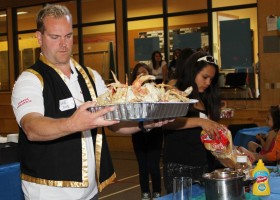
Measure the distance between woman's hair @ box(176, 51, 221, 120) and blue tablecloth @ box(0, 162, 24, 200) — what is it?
144 centimetres

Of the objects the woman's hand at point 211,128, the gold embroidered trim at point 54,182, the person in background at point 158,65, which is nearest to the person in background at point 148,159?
the woman's hand at point 211,128

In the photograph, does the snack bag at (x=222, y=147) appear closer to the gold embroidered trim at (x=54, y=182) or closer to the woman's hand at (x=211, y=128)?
the woman's hand at (x=211, y=128)

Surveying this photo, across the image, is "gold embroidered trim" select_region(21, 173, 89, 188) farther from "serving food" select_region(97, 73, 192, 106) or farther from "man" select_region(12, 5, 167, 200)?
"serving food" select_region(97, 73, 192, 106)

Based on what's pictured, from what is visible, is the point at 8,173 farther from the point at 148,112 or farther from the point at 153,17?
the point at 153,17

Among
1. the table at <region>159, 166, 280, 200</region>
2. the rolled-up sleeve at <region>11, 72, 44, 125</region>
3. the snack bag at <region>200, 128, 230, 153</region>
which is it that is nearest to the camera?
the rolled-up sleeve at <region>11, 72, 44, 125</region>

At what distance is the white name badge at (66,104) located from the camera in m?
2.26

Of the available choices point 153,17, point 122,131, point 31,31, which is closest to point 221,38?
point 153,17

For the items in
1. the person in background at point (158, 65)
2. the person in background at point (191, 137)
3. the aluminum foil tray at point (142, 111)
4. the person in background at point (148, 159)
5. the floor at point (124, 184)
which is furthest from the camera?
the person in background at point (158, 65)

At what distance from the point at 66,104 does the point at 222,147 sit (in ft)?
3.00

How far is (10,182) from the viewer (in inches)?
153

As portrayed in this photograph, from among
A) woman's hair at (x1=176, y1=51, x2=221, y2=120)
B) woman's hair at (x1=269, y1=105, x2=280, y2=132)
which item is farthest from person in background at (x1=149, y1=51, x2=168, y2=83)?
woman's hair at (x1=176, y1=51, x2=221, y2=120)

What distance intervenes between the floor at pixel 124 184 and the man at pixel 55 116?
4.03 metres

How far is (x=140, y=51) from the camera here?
37.4 ft

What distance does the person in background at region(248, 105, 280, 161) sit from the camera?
5.27 metres
